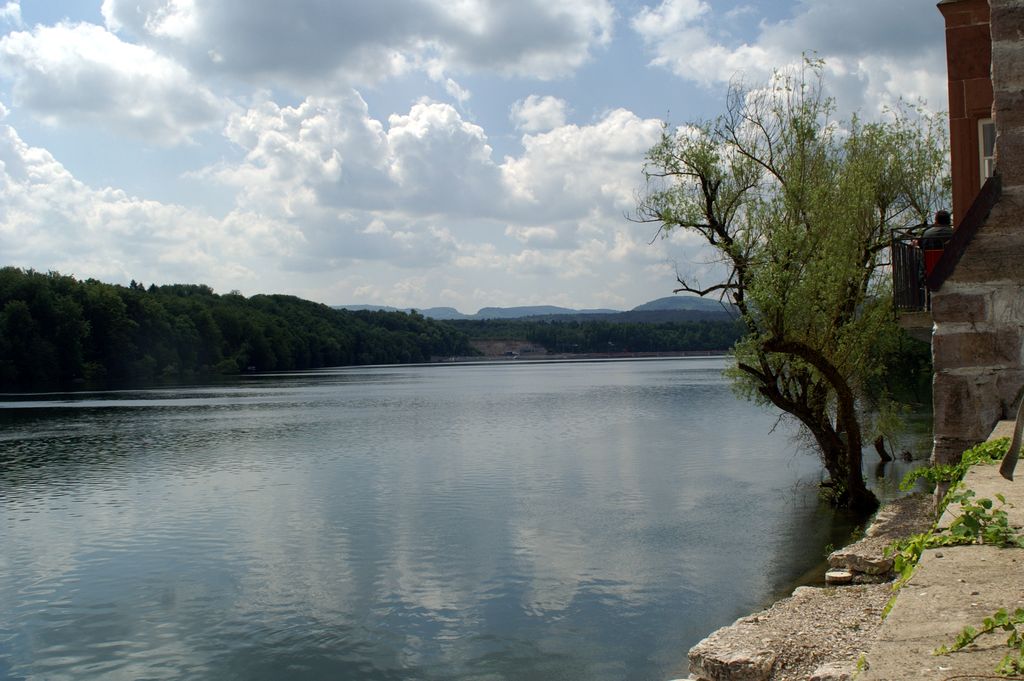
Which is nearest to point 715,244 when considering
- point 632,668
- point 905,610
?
point 632,668

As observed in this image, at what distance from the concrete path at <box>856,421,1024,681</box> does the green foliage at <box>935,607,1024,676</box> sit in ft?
0.10

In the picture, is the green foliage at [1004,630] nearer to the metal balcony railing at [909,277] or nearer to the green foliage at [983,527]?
the green foliage at [983,527]

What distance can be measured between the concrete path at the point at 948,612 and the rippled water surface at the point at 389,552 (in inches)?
302

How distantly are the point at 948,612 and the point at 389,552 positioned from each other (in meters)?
16.1

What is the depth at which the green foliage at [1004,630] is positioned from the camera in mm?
3414

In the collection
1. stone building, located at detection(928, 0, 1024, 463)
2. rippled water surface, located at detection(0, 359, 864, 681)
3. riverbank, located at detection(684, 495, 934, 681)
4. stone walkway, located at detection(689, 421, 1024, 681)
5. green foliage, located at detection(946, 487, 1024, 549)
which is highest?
stone building, located at detection(928, 0, 1024, 463)

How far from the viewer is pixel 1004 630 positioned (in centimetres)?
378

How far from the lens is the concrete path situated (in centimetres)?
349

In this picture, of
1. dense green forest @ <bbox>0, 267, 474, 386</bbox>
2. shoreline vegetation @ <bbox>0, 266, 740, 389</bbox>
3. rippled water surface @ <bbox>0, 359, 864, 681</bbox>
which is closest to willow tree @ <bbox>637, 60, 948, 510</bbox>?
rippled water surface @ <bbox>0, 359, 864, 681</bbox>

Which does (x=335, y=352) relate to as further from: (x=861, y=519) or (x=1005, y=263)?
(x=1005, y=263)

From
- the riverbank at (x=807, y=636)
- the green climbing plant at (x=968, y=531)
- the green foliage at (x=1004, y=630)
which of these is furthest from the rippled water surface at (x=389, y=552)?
the green foliage at (x=1004, y=630)

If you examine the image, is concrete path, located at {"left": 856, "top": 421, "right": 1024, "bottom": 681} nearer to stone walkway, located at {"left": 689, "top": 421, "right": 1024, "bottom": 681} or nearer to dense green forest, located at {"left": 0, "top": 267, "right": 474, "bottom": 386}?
stone walkway, located at {"left": 689, "top": 421, "right": 1024, "bottom": 681}

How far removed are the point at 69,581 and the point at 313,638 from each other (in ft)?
20.9

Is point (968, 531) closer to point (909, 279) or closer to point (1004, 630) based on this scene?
point (1004, 630)
